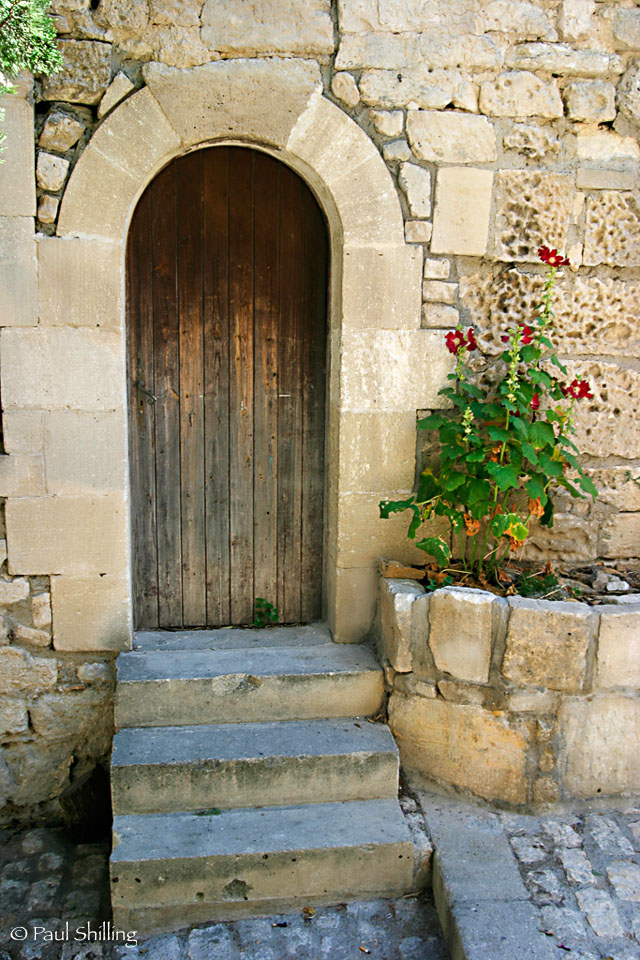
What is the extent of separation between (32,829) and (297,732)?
1.30 metres

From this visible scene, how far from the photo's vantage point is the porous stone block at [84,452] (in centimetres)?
322

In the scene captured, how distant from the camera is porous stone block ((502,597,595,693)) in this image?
300 cm

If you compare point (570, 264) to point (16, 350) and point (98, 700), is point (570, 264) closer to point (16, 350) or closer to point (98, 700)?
point (16, 350)

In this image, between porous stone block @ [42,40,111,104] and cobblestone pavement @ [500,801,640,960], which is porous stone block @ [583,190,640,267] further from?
cobblestone pavement @ [500,801,640,960]

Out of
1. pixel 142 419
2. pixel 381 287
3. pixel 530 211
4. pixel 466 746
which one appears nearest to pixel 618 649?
pixel 466 746

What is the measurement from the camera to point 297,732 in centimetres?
318

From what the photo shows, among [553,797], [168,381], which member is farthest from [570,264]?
[553,797]

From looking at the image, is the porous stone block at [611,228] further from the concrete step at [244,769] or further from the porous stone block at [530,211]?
the concrete step at [244,769]

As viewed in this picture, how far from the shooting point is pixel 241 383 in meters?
3.60

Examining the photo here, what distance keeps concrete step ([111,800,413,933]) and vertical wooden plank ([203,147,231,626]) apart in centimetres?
114

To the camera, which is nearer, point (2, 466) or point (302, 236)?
point (2, 466)

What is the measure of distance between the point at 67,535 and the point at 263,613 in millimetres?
1047

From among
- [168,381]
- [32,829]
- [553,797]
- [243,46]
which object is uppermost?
[243,46]

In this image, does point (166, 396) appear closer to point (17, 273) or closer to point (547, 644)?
point (17, 273)
